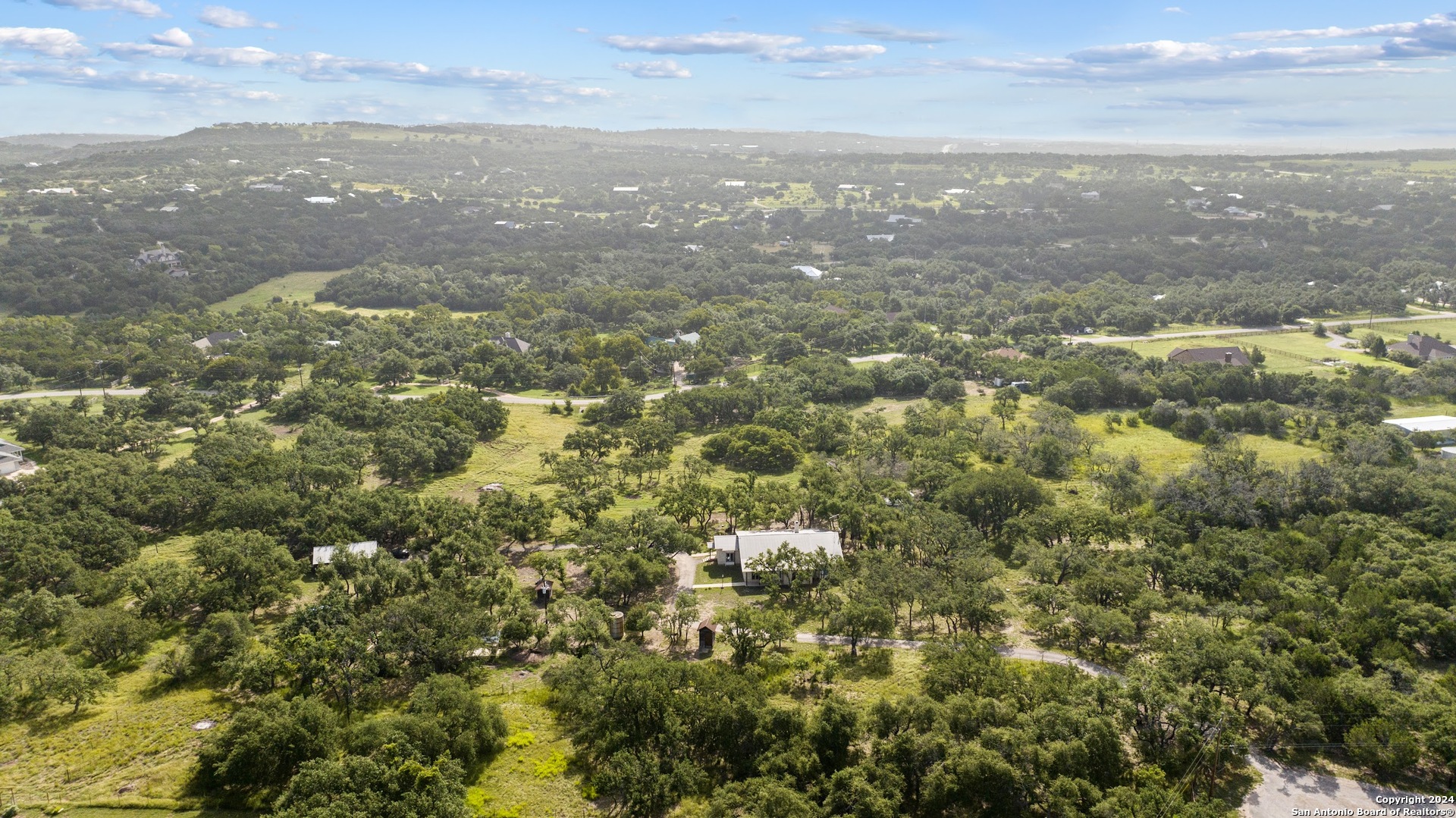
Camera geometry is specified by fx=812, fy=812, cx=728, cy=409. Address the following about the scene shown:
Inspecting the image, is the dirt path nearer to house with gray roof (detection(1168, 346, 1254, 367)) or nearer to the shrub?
the shrub

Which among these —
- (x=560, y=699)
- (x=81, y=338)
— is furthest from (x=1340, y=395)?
(x=81, y=338)

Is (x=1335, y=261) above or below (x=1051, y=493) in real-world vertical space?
above

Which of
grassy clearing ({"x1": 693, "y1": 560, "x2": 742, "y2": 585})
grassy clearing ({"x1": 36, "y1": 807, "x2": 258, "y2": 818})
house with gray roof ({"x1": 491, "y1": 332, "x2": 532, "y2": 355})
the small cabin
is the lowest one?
grassy clearing ({"x1": 36, "y1": 807, "x2": 258, "y2": 818})

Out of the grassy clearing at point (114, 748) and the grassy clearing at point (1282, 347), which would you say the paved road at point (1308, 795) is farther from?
the grassy clearing at point (1282, 347)

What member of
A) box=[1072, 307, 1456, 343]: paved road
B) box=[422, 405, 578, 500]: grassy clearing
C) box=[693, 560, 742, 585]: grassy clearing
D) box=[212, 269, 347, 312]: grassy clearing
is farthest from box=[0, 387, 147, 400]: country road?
box=[1072, 307, 1456, 343]: paved road

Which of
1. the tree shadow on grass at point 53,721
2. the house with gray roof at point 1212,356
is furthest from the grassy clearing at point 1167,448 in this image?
the tree shadow on grass at point 53,721

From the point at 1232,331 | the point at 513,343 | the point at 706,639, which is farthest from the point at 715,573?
the point at 1232,331

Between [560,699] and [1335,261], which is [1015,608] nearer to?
[560,699]
